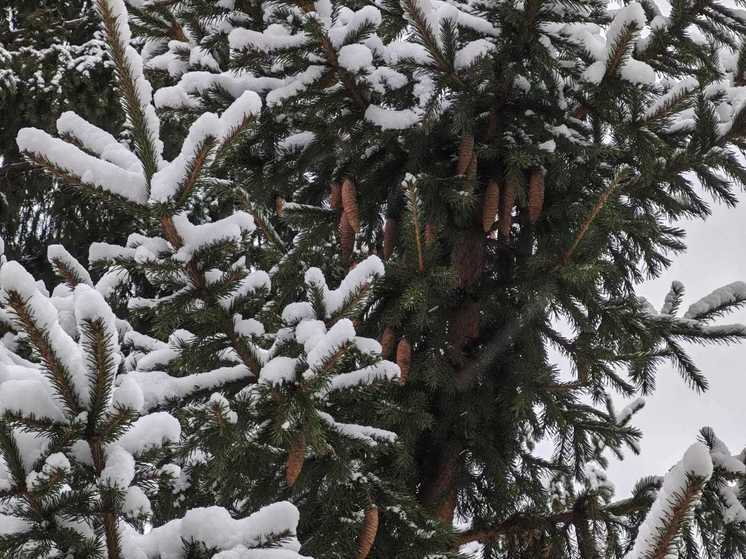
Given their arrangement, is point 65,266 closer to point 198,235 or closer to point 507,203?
point 198,235

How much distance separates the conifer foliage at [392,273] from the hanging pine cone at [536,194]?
0.05 ft

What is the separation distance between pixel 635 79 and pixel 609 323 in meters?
0.84

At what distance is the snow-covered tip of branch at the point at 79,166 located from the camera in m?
1.34

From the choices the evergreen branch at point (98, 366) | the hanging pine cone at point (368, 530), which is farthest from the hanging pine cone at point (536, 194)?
the evergreen branch at point (98, 366)

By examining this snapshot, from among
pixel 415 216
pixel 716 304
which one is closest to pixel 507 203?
pixel 415 216

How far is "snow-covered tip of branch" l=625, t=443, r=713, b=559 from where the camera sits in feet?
3.42

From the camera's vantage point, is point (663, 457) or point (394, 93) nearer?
point (394, 93)

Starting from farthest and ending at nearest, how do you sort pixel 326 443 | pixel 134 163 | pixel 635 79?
pixel 635 79 → pixel 326 443 → pixel 134 163

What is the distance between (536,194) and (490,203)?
0.59ft

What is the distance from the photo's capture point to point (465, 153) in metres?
2.63

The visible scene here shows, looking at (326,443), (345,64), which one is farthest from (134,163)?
(345,64)

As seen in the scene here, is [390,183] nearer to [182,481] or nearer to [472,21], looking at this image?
[472,21]

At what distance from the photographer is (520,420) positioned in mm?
2842

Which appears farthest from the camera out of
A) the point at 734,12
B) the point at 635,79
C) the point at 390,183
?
the point at 390,183
